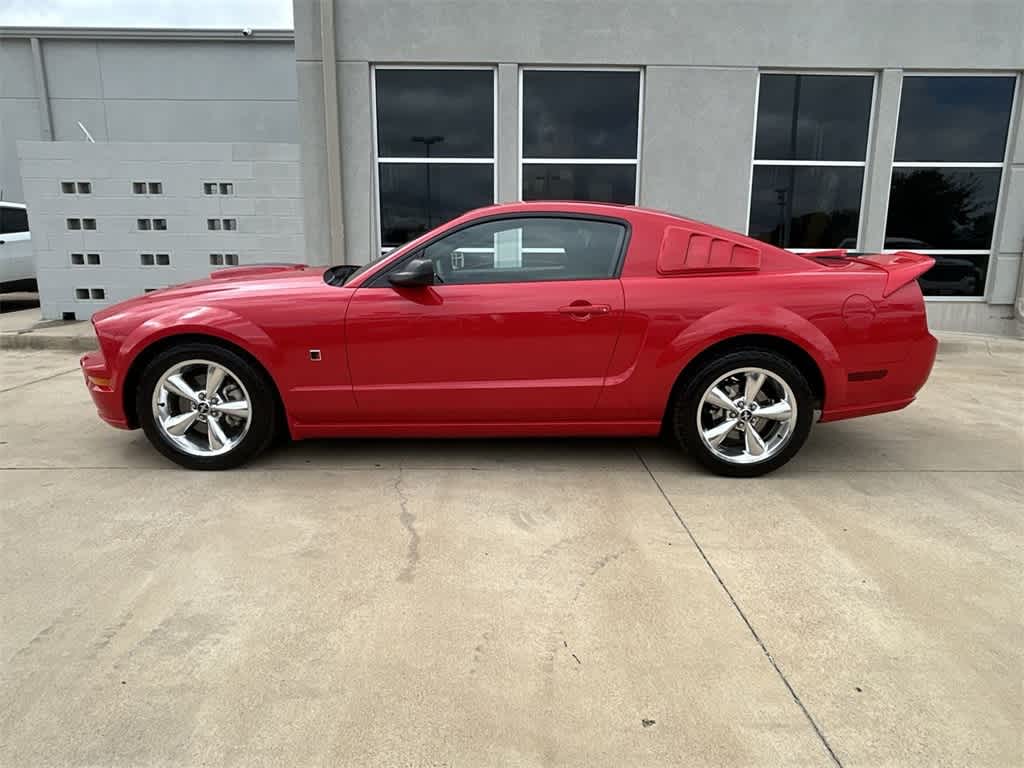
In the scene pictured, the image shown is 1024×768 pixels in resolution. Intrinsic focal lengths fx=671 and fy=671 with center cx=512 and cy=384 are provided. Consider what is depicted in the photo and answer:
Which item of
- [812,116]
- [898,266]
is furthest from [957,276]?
[898,266]

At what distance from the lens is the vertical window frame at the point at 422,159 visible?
332 inches

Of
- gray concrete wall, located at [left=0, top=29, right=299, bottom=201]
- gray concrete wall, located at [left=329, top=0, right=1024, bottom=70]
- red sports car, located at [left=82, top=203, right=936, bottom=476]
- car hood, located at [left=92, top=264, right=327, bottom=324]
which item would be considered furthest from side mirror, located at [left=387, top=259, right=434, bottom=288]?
gray concrete wall, located at [left=0, top=29, right=299, bottom=201]

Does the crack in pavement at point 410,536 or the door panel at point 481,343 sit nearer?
the crack in pavement at point 410,536

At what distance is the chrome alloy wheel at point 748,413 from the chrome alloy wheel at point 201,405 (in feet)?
8.70

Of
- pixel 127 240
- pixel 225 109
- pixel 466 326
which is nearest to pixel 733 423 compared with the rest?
pixel 466 326

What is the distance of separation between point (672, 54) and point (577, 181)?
1889mm

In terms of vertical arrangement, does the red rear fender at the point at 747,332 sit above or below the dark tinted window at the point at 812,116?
below

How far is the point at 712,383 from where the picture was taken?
12.4ft

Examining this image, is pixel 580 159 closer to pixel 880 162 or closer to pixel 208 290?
pixel 880 162

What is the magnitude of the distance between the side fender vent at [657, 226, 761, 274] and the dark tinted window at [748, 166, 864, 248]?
545 centimetres

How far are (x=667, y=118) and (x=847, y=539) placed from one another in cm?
668

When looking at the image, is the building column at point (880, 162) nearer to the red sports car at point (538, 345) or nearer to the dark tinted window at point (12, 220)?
Answer: the red sports car at point (538, 345)

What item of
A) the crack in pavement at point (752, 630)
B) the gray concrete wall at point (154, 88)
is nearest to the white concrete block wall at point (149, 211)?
the gray concrete wall at point (154, 88)

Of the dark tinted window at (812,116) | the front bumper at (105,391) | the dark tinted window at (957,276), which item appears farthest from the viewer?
the dark tinted window at (957,276)
